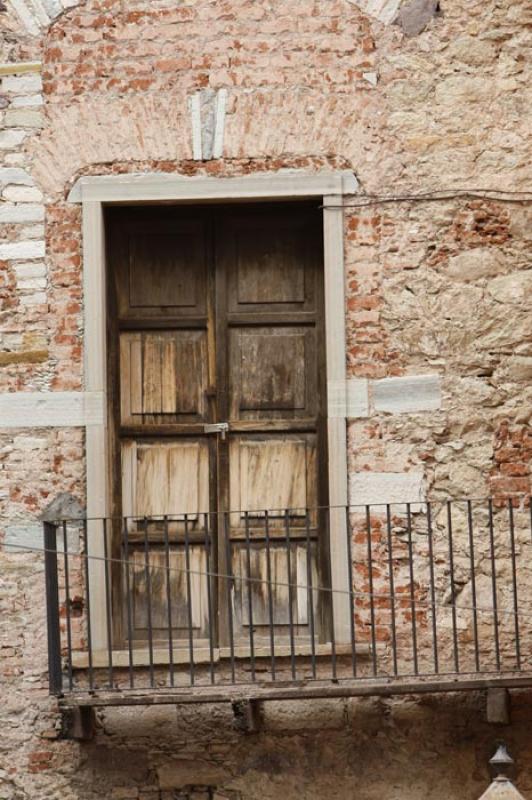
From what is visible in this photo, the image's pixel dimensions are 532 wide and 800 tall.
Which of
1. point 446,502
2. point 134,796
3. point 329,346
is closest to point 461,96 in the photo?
point 329,346

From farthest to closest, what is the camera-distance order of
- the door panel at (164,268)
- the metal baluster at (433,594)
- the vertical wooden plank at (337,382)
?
the door panel at (164,268), the vertical wooden plank at (337,382), the metal baluster at (433,594)

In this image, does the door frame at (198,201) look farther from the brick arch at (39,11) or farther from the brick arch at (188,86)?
the brick arch at (39,11)

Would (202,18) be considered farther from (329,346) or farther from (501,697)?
(501,697)

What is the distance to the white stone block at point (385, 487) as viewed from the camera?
29.0 ft

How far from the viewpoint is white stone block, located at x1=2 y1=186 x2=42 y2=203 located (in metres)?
9.09

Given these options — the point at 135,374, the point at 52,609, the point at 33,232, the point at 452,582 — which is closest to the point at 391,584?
the point at 452,582

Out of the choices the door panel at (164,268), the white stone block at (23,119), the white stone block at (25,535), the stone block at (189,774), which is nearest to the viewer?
the stone block at (189,774)

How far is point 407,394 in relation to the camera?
8914 mm

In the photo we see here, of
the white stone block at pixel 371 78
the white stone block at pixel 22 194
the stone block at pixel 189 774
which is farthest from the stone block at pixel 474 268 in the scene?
the stone block at pixel 189 774

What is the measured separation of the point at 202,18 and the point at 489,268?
2.08 metres

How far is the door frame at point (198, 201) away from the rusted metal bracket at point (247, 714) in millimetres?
614

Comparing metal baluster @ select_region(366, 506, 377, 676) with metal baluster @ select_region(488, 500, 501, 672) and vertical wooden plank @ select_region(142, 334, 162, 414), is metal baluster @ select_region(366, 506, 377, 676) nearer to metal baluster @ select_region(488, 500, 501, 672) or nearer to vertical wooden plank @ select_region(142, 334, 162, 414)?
metal baluster @ select_region(488, 500, 501, 672)

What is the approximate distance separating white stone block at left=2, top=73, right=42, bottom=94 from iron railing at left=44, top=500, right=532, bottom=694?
2.38m

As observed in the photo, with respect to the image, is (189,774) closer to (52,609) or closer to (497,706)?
(52,609)
